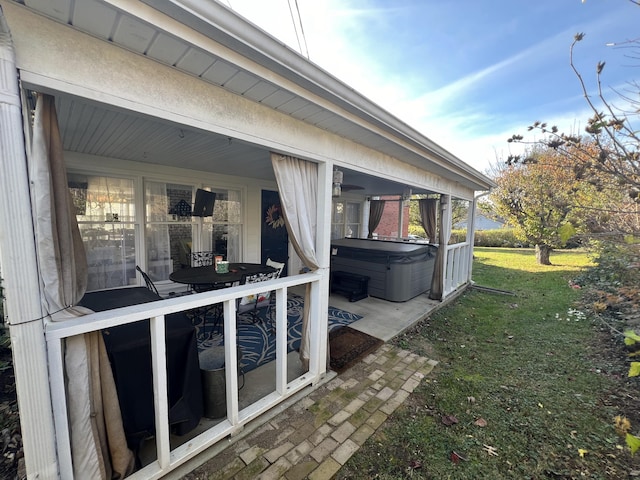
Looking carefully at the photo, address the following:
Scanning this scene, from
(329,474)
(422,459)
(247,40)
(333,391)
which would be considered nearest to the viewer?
(247,40)

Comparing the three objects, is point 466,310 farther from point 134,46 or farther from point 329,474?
point 134,46

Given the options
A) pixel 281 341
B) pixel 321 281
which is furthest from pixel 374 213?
pixel 281 341

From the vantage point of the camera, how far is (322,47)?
14.6ft

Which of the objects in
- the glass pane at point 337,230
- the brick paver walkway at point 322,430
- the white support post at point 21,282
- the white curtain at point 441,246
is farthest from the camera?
the glass pane at point 337,230

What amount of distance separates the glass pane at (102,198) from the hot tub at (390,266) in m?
4.23

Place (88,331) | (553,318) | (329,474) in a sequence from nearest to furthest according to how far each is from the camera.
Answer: (88,331)
(329,474)
(553,318)

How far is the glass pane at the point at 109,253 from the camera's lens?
12.8 ft

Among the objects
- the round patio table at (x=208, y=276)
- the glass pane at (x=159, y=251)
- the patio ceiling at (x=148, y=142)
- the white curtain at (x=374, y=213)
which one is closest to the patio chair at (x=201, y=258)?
the glass pane at (x=159, y=251)

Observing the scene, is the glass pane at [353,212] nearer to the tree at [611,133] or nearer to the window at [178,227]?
the window at [178,227]

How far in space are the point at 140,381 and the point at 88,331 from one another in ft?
2.27

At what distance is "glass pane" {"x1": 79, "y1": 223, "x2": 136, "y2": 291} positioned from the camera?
391cm

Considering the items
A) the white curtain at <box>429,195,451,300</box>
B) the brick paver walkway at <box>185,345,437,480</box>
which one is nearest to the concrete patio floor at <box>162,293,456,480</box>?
the brick paver walkway at <box>185,345,437,480</box>

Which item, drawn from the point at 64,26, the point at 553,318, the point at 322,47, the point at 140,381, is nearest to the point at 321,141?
the point at 64,26

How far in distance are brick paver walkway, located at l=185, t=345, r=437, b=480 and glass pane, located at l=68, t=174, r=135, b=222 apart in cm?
382
